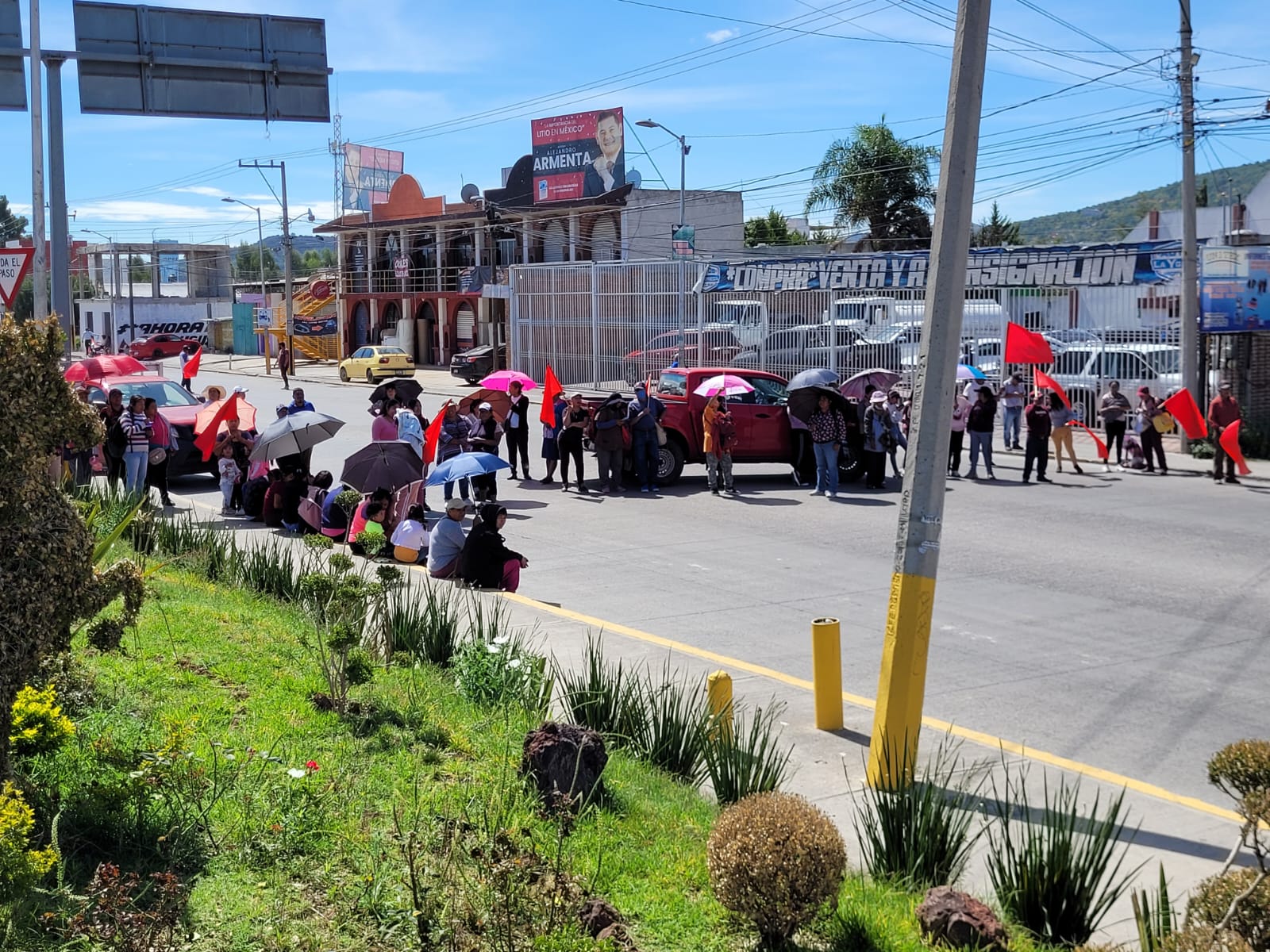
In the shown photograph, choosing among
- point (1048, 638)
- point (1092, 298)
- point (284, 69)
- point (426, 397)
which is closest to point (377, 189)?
point (426, 397)

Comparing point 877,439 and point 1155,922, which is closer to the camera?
point 1155,922

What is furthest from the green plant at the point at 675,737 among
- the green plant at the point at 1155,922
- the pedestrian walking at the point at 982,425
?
the pedestrian walking at the point at 982,425

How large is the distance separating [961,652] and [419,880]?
6459 mm

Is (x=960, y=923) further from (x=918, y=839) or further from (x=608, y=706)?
(x=608, y=706)

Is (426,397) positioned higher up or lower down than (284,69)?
lower down

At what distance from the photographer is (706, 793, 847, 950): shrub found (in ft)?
16.0

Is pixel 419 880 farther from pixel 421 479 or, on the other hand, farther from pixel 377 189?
pixel 377 189

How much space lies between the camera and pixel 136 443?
18.0 metres

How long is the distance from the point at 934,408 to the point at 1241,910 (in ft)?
12.1

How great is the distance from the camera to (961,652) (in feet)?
34.9

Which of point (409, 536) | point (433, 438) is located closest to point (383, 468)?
point (409, 536)

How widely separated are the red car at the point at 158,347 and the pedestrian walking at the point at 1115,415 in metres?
57.7

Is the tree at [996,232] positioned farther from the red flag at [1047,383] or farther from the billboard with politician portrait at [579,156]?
the red flag at [1047,383]

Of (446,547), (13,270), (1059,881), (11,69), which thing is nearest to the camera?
(1059,881)
